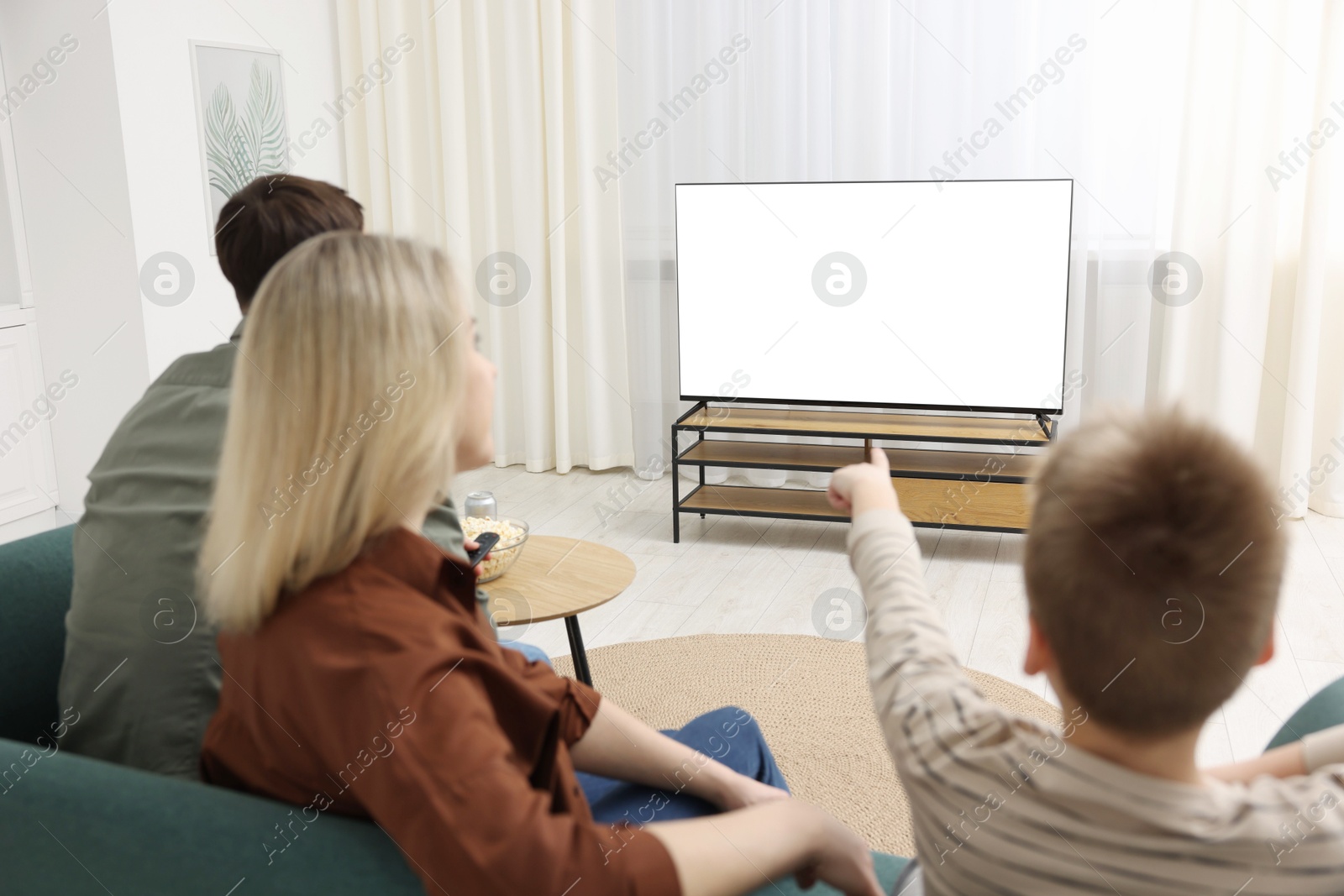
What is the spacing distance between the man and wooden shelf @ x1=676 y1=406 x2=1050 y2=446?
2.48 m

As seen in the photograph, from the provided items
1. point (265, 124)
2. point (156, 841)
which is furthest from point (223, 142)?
point (156, 841)

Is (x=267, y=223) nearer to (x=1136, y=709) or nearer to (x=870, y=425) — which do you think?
(x=1136, y=709)

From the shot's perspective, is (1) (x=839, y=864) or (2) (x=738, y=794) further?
(2) (x=738, y=794)

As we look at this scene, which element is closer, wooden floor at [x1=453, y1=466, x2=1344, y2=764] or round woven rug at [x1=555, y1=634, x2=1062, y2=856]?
round woven rug at [x1=555, y1=634, x2=1062, y2=856]

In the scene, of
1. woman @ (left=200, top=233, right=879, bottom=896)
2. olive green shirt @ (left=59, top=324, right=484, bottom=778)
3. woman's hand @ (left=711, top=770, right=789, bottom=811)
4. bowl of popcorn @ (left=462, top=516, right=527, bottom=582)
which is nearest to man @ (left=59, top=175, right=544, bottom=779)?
olive green shirt @ (left=59, top=324, right=484, bottom=778)

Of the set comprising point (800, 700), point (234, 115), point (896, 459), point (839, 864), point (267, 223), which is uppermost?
point (234, 115)

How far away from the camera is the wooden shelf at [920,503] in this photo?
3.56 m

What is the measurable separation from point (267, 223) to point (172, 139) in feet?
9.20

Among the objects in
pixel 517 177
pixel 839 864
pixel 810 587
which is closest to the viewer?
pixel 839 864

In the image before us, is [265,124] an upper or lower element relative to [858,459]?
upper

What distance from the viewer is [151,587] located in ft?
3.96

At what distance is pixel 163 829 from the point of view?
0.91 metres

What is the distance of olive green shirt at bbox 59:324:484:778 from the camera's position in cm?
117

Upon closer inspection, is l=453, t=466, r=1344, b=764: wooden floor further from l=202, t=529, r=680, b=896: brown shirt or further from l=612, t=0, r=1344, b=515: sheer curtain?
l=202, t=529, r=680, b=896: brown shirt
